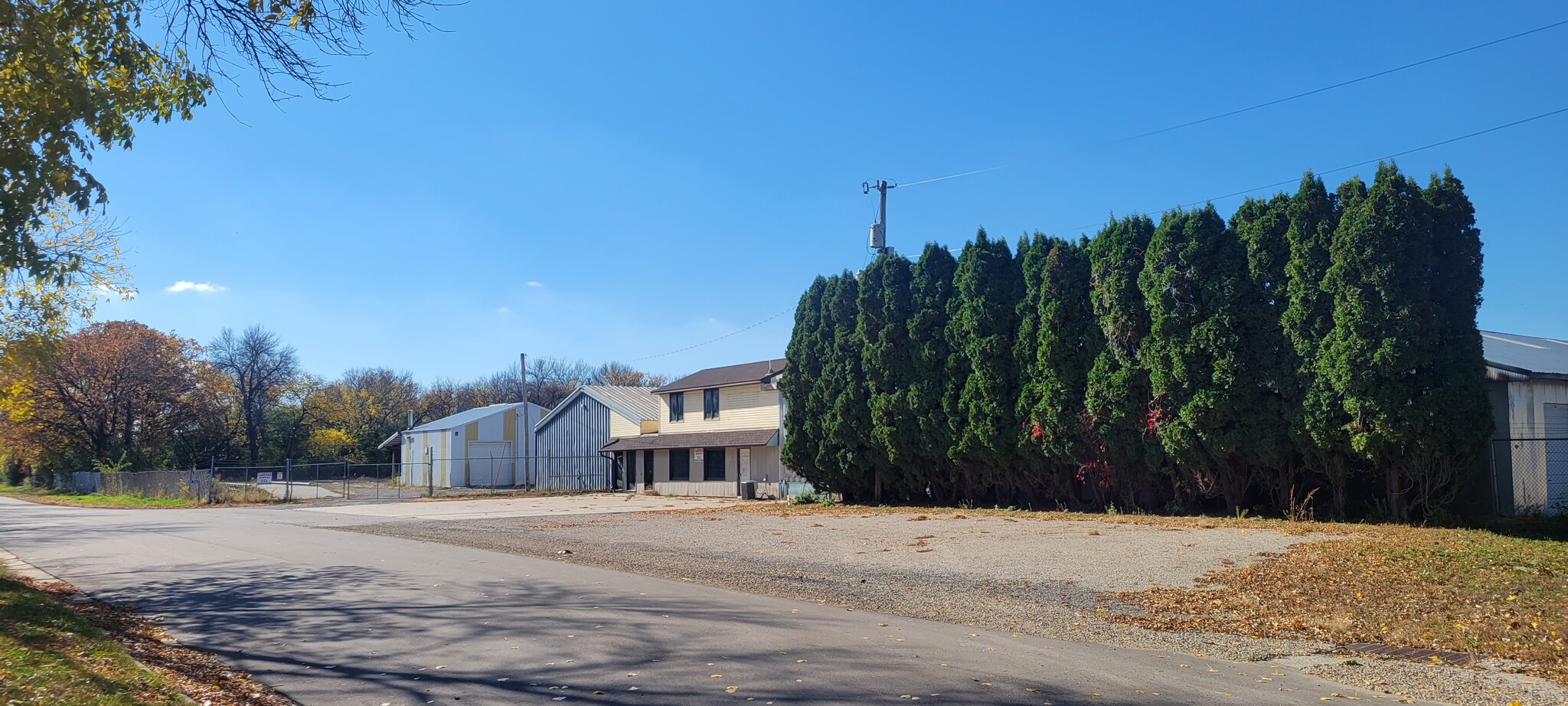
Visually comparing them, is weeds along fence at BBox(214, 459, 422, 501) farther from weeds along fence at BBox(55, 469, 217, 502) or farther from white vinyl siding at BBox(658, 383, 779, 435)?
white vinyl siding at BBox(658, 383, 779, 435)

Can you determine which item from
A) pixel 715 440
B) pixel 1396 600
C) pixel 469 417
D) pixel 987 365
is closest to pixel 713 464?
pixel 715 440

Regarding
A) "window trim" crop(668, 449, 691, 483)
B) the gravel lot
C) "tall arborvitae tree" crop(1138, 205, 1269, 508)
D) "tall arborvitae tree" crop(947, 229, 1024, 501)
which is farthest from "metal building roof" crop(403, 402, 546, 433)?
"tall arborvitae tree" crop(1138, 205, 1269, 508)

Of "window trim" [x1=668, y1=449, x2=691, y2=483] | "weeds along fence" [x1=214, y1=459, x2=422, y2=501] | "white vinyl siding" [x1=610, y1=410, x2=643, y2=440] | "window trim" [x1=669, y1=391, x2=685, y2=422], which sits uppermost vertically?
"window trim" [x1=669, y1=391, x2=685, y2=422]

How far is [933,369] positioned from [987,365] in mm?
2533

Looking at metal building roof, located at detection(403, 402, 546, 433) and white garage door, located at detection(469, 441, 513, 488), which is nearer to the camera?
white garage door, located at detection(469, 441, 513, 488)

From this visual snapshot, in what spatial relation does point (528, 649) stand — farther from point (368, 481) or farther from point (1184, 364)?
point (368, 481)

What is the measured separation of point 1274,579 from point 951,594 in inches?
164

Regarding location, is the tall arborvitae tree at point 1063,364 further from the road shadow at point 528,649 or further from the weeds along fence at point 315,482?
the weeds along fence at point 315,482

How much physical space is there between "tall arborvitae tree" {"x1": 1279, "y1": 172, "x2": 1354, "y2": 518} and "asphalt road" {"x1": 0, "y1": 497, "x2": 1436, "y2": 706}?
50.8 feet

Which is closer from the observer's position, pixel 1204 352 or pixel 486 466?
pixel 1204 352

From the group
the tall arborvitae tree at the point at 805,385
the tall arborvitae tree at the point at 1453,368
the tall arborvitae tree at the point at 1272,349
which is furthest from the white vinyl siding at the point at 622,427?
the tall arborvitae tree at the point at 1453,368

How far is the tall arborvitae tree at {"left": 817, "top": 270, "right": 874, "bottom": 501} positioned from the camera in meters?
32.8

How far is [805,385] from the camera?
35.2 m

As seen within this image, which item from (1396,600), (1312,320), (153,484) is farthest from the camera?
(153,484)
